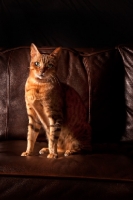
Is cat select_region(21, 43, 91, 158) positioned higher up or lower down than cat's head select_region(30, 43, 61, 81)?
lower down

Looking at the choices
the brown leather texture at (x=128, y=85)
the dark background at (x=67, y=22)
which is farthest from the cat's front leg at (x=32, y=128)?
the dark background at (x=67, y=22)

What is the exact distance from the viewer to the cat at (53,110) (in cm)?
145

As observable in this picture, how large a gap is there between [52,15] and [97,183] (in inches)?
54.0

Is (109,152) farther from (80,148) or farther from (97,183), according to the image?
(97,183)

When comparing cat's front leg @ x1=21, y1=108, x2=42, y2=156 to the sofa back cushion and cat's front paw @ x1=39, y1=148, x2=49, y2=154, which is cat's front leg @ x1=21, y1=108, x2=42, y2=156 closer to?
cat's front paw @ x1=39, y1=148, x2=49, y2=154

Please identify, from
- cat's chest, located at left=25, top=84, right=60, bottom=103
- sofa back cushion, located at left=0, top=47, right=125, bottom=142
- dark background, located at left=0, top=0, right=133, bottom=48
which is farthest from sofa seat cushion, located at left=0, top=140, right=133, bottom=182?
dark background, located at left=0, top=0, right=133, bottom=48

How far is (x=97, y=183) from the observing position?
103 cm

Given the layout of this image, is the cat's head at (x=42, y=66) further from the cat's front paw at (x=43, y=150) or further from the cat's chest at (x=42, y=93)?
the cat's front paw at (x=43, y=150)

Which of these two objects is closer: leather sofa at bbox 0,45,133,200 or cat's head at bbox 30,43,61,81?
cat's head at bbox 30,43,61,81

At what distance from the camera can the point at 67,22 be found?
211 cm

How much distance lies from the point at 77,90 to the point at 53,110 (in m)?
0.31

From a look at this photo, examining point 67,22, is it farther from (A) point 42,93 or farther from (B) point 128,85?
(A) point 42,93

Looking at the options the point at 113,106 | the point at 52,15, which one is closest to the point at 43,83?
the point at 113,106

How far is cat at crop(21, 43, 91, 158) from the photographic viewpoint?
1.45 meters
